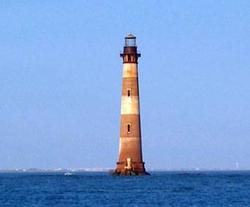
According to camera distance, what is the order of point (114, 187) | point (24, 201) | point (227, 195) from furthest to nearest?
point (114, 187) → point (227, 195) → point (24, 201)

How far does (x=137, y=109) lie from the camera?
269 ft

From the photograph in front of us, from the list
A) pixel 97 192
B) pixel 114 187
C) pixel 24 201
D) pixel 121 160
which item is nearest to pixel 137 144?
pixel 121 160

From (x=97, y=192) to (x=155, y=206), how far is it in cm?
1418

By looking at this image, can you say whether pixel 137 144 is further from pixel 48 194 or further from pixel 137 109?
pixel 48 194

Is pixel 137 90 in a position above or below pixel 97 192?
above

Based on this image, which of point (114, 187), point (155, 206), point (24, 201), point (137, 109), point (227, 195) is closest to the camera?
point (155, 206)

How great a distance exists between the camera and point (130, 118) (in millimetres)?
81625

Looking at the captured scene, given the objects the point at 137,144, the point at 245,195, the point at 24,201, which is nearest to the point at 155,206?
the point at 24,201

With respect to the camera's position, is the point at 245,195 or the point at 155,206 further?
the point at 245,195

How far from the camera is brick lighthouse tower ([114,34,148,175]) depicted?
81625mm

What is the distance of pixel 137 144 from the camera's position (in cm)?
8206

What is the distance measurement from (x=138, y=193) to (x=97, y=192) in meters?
3.40

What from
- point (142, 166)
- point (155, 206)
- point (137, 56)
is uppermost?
point (137, 56)

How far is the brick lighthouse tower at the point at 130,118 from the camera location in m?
81.6
